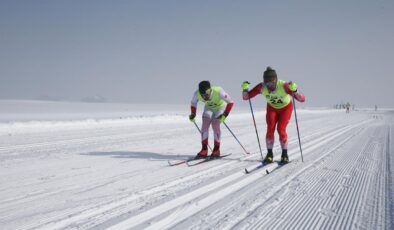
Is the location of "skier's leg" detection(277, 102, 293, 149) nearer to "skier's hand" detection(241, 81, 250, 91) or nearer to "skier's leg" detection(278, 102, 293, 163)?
"skier's leg" detection(278, 102, 293, 163)

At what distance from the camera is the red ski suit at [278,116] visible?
628cm

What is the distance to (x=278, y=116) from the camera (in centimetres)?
659

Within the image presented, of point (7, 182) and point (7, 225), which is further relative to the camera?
point (7, 182)

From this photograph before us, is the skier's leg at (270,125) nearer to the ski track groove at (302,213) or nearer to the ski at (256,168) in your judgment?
the ski at (256,168)

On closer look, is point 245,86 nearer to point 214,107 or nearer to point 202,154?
point 214,107

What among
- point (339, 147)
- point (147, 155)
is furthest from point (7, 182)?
point (339, 147)

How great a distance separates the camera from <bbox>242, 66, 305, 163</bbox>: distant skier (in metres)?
6.25

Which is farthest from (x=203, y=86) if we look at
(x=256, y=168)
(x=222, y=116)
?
(x=256, y=168)

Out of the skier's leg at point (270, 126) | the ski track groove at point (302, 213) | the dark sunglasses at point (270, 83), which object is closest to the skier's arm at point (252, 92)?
the dark sunglasses at point (270, 83)

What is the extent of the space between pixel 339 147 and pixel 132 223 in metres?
6.79

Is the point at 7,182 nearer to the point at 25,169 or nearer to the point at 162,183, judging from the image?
the point at 25,169

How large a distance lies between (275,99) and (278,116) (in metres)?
0.43

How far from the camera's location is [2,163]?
19.6ft

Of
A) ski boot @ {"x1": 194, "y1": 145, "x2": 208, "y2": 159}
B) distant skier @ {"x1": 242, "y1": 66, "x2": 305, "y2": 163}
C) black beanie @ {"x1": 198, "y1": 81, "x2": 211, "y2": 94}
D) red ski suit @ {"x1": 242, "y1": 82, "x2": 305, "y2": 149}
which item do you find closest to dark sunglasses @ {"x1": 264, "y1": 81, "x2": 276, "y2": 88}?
distant skier @ {"x1": 242, "y1": 66, "x2": 305, "y2": 163}
